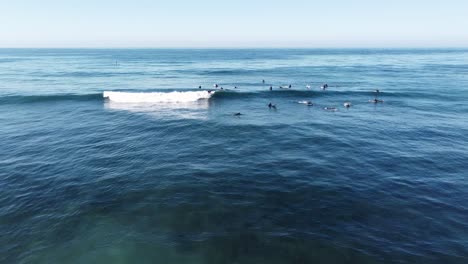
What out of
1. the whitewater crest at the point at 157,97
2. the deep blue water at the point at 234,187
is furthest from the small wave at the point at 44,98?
the deep blue water at the point at 234,187

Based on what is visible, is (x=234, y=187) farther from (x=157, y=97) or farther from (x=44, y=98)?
(x=44, y=98)

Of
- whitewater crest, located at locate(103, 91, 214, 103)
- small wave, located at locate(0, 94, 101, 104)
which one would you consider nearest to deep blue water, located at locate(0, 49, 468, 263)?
small wave, located at locate(0, 94, 101, 104)

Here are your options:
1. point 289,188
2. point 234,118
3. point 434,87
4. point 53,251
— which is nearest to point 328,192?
point 289,188

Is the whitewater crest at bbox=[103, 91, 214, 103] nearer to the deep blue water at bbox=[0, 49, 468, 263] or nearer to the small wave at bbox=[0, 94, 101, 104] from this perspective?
the small wave at bbox=[0, 94, 101, 104]

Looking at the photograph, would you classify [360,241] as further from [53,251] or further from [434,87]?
[434,87]

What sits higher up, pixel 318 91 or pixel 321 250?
pixel 318 91
